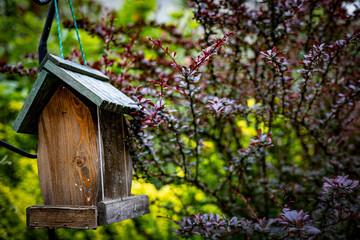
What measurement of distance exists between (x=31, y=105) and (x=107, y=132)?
0.37 meters

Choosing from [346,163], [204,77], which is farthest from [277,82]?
[346,163]

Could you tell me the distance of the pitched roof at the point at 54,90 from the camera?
1.12m

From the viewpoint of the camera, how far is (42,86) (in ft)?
3.98

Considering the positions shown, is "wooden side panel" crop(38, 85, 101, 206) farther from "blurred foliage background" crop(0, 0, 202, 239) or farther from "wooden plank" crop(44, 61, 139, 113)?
"blurred foliage background" crop(0, 0, 202, 239)

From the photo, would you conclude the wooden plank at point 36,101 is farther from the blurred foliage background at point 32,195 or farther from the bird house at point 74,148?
the blurred foliage background at point 32,195

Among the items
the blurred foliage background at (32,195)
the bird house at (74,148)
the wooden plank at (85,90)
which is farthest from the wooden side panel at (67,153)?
the blurred foliage background at (32,195)

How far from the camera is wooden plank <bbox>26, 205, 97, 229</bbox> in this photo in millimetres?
1078

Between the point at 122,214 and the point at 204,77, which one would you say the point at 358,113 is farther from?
the point at 122,214

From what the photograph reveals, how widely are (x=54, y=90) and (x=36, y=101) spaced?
98mm

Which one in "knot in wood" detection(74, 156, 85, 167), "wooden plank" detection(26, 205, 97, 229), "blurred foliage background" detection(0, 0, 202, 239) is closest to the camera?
"wooden plank" detection(26, 205, 97, 229)

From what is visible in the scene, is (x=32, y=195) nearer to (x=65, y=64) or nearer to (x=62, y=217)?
(x=62, y=217)

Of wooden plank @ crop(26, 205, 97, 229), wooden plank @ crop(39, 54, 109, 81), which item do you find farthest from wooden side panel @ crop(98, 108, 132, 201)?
wooden plank @ crop(39, 54, 109, 81)

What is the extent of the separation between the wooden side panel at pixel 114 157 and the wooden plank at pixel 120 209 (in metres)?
0.06

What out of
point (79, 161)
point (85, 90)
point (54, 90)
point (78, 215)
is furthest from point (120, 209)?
point (54, 90)
